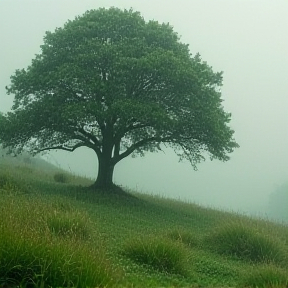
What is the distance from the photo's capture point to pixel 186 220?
2064cm

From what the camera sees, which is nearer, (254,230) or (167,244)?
(167,244)

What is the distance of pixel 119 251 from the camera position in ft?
36.6

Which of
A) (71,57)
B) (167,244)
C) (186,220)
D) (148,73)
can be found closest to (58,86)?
(71,57)

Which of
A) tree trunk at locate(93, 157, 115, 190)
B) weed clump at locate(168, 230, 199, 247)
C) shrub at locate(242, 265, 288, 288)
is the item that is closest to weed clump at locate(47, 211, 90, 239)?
weed clump at locate(168, 230, 199, 247)

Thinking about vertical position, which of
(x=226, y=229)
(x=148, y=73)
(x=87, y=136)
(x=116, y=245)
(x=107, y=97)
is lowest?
(x=116, y=245)

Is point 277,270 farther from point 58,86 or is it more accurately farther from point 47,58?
point 47,58

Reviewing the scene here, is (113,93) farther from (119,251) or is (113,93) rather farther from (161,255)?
(161,255)

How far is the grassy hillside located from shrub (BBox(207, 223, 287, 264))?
32 mm

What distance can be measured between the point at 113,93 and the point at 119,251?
39.7 ft

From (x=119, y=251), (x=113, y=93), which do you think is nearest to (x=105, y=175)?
(x=113, y=93)

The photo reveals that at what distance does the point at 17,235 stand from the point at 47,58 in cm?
1847

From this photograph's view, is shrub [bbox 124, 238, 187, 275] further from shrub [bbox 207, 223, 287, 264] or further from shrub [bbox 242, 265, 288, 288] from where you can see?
shrub [bbox 207, 223, 287, 264]

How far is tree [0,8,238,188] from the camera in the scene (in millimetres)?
21953

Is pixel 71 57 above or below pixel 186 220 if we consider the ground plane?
above
